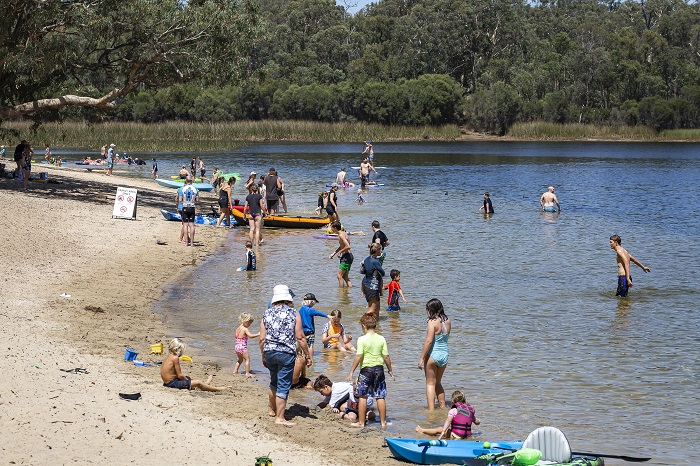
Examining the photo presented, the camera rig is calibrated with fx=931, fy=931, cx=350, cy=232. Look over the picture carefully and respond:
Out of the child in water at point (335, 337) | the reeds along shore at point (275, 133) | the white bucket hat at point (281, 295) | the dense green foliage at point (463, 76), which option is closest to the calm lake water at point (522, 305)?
the child in water at point (335, 337)

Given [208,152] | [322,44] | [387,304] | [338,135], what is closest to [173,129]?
[208,152]

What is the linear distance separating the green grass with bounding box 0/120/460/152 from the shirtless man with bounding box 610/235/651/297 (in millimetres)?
48447

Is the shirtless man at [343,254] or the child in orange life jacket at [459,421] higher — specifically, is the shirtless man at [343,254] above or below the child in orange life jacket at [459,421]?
above

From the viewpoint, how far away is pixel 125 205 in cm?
2952

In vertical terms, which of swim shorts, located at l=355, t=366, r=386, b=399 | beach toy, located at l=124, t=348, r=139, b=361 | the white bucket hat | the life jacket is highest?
the white bucket hat

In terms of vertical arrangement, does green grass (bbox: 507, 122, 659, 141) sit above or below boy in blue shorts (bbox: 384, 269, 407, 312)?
above

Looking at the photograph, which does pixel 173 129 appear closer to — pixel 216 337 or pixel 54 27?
pixel 54 27

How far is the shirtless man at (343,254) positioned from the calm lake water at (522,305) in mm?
367

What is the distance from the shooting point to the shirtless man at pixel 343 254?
19322mm

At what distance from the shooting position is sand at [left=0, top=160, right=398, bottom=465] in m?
9.49

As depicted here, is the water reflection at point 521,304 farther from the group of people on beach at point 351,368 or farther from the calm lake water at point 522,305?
the group of people on beach at point 351,368

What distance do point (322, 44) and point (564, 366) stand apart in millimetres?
126357

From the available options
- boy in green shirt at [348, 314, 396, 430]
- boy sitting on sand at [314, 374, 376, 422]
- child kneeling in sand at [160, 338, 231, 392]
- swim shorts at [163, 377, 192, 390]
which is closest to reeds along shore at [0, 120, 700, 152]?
child kneeling in sand at [160, 338, 231, 392]

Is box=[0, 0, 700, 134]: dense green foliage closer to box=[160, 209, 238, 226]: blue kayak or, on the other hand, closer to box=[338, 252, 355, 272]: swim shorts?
box=[160, 209, 238, 226]: blue kayak
